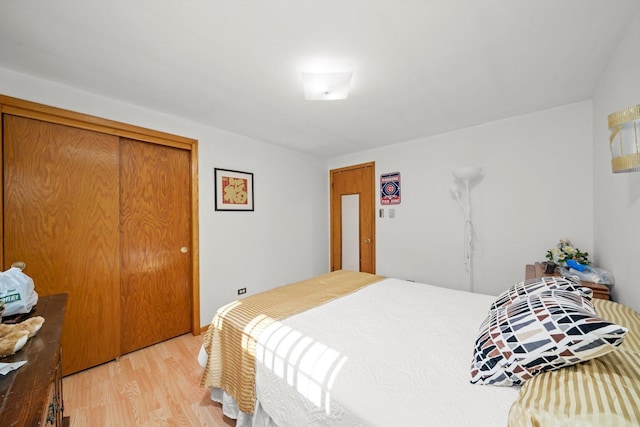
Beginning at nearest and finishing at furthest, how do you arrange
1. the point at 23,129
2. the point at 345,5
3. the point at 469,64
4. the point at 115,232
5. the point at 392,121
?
1. the point at 345,5
2. the point at 469,64
3. the point at 23,129
4. the point at 115,232
5. the point at 392,121

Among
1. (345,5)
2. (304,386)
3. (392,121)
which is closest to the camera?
(304,386)

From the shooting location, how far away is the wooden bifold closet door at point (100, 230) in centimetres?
185

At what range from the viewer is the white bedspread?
85 centimetres

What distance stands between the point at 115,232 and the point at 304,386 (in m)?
2.25

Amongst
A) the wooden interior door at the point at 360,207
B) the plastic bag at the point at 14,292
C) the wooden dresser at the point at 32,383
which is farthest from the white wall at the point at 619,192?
the plastic bag at the point at 14,292

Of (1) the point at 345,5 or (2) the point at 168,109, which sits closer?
(1) the point at 345,5

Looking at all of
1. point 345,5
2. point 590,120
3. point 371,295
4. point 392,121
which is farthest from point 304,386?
point 590,120

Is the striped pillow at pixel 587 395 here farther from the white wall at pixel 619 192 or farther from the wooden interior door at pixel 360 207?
the wooden interior door at pixel 360 207

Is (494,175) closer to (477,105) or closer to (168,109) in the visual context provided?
(477,105)

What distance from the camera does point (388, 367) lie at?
1.06 meters

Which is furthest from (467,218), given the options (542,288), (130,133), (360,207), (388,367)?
(130,133)

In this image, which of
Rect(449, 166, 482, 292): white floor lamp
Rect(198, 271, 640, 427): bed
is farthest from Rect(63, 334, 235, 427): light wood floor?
Rect(449, 166, 482, 292): white floor lamp

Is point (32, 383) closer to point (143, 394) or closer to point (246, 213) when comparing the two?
point (143, 394)

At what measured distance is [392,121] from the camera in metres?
2.74
